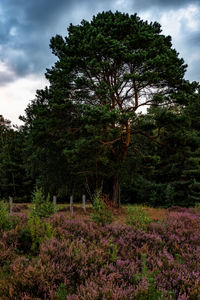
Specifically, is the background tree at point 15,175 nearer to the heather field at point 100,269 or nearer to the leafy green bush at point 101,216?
the leafy green bush at point 101,216

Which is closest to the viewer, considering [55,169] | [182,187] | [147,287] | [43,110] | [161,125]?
[147,287]

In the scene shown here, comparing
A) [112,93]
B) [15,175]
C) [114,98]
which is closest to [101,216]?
[112,93]

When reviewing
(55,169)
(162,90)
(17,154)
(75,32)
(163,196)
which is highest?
(75,32)

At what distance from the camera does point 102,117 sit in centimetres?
1470

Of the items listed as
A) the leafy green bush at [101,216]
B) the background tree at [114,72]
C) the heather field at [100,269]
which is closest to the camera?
the heather field at [100,269]

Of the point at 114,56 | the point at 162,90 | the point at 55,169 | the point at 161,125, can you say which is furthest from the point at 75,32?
the point at 55,169

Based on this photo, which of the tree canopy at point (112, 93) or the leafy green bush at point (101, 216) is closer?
the leafy green bush at point (101, 216)

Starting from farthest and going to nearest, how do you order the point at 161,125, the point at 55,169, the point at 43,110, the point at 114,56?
the point at 55,169 < the point at 43,110 < the point at 161,125 < the point at 114,56

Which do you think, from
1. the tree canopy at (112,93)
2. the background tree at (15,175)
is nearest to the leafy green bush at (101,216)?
the tree canopy at (112,93)

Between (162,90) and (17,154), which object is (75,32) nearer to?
(162,90)

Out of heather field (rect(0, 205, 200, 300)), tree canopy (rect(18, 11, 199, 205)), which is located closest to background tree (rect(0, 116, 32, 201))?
tree canopy (rect(18, 11, 199, 205))

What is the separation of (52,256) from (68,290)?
2.60 feet

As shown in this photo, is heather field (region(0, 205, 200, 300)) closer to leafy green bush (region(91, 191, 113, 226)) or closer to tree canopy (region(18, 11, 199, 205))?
leafy green bush (region(91, 191, 113, 226))

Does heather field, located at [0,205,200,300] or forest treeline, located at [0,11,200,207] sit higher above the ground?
forest treeline, located at [0,11,200,207]
